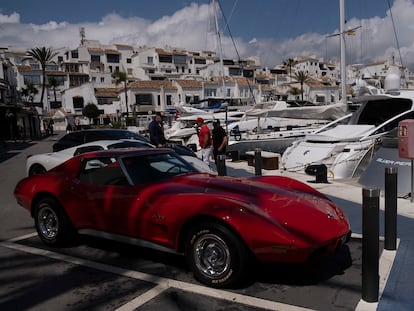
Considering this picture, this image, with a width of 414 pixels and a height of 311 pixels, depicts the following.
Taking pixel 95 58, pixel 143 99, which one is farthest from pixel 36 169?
pixel 95 58

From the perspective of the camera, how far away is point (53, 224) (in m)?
5.72

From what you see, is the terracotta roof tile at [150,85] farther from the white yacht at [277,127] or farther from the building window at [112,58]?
the white yacht at [277,127]

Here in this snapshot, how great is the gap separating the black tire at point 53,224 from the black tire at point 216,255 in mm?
2079

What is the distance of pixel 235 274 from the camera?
3.96m

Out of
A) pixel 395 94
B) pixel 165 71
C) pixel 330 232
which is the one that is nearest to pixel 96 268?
pixel 330 232

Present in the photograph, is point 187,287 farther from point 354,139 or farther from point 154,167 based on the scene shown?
point 354,139

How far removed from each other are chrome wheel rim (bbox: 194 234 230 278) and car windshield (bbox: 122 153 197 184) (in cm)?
117

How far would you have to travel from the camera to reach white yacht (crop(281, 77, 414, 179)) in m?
11.2

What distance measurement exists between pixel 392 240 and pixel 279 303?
2036 millimetres

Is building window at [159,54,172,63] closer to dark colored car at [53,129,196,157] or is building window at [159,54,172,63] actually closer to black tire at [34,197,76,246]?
dark colored car at [53,129,196,157]

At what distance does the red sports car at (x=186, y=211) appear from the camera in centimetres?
386

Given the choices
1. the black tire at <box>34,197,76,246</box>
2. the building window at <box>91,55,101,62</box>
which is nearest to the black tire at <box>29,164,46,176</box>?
the black tire at <box>34,197,76,246</box>

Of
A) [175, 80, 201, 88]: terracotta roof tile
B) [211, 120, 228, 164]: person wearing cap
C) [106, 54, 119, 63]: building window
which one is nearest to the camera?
[211, 120, 228, 164]: person wearing cap

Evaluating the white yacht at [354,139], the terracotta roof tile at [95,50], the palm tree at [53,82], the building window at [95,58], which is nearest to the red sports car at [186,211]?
the white yacht at [354,139]
